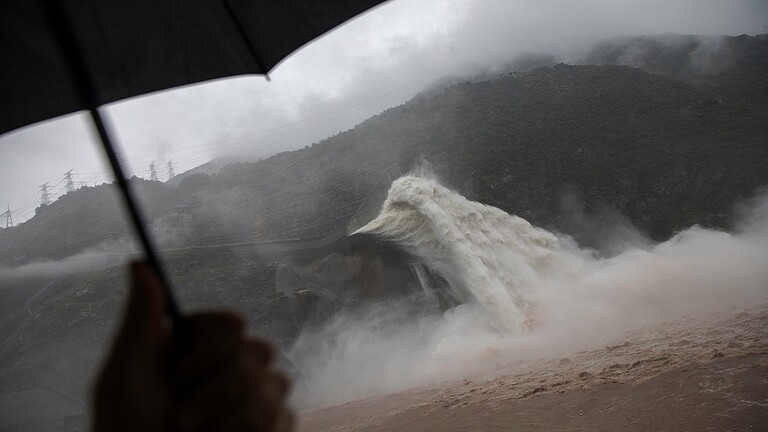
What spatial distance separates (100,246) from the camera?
106ft

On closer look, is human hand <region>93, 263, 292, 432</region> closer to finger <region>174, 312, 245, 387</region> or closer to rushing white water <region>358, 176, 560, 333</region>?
finger <region>174, 312, 245, 387</region>

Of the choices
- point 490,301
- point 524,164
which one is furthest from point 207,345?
point 524,164

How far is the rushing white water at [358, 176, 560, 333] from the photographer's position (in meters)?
16.5

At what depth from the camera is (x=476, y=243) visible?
60.3ft

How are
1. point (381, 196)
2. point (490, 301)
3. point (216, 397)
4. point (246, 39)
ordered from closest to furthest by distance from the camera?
point (216, 397) → point (246, 39) → point (490, 301) → point (381, 196)

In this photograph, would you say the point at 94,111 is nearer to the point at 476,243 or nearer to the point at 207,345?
the point at 207,345

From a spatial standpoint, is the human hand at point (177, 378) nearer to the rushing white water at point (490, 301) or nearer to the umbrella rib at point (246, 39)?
the umbrella rib at point (246, 39)

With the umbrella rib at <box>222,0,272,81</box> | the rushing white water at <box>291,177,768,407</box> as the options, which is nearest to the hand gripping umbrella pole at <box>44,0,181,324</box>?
the umbrella rib at <box>222,0,272,81</box>

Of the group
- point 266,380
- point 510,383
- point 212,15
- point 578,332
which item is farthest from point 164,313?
point 578,332

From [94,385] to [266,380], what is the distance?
31cm

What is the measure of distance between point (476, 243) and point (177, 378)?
1828cm

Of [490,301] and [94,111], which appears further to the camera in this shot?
[490,301]

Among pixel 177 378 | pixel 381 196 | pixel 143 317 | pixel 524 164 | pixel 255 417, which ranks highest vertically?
pixel 381 196

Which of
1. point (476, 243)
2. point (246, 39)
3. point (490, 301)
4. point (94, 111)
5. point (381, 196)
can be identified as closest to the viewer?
point (94, 111)
